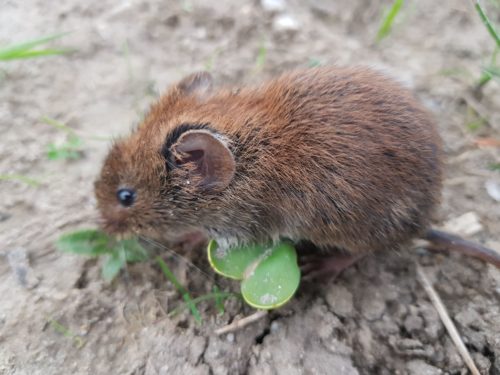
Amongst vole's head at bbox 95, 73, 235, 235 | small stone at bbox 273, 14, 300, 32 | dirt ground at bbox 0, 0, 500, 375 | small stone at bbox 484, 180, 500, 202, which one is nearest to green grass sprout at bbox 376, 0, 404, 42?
dirt ground at bbox 0, 0, 500, 375

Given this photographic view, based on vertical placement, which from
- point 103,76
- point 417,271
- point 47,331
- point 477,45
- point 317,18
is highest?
point 477,45

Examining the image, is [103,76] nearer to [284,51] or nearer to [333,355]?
[284,51]

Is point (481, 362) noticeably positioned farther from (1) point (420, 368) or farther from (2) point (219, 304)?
(2) point (219, 304)

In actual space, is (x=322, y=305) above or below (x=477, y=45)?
below

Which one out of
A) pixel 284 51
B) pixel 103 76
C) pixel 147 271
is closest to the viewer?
pixel 147 271

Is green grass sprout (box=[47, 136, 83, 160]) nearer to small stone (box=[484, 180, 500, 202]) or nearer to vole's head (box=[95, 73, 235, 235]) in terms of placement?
vole's head (box=[95, 73, 235, 235])

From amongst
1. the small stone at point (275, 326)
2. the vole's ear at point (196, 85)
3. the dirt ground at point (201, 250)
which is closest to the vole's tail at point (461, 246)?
the dirt ground at point (201, 250)

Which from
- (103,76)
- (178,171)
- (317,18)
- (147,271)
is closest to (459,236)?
(178,171)
